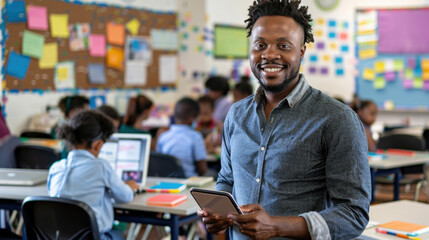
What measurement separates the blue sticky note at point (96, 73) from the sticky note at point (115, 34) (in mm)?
374

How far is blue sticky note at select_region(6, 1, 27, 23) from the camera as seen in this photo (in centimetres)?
556

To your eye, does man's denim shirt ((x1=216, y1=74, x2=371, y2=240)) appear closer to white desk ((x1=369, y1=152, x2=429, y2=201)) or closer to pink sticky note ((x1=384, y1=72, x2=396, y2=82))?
white desk ((x1=369, y1=152, x2=429, y2=201))

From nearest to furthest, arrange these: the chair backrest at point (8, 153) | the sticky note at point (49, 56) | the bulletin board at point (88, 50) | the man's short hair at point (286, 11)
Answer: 1. the man's short hair at point (286, 11)
2. the chair backrest at point (8, 153)
3. the bulletin board at point (88, 50)
4. the sticky note at point (49, 56)

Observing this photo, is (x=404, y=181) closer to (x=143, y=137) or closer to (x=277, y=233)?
(x=143, y=137)

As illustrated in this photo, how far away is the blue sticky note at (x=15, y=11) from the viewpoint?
5562mm

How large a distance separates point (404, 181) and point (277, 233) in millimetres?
4055

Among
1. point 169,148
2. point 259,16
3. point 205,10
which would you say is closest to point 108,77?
point 205,10

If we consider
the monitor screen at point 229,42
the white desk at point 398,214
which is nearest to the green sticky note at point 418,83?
the monitor screen at point 229,42

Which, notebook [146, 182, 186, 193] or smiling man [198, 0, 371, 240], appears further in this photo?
notebook [146, 182, 186, 193]

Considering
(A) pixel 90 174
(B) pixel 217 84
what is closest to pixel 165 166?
(A) pixel 90 174

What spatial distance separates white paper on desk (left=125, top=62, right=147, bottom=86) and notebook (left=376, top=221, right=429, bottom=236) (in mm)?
5210

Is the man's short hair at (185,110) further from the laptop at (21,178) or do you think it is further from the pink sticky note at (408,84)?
the pink sticky note at (408,84)

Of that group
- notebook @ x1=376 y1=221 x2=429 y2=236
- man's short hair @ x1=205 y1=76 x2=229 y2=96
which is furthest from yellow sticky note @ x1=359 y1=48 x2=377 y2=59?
notebook @ x1=376 y1=221 x2=429 y2=236

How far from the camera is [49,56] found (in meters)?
6.00
